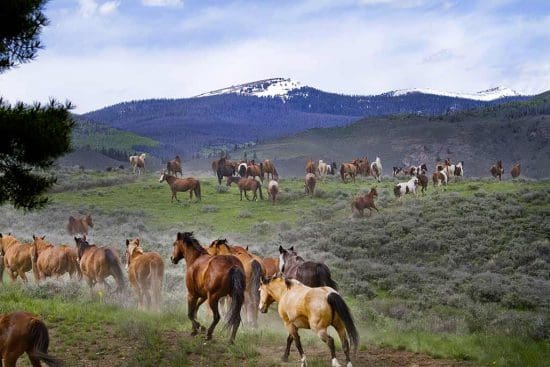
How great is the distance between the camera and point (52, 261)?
57.8ft

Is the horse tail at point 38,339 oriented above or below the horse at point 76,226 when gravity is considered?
above

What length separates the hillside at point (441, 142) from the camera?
113000mm

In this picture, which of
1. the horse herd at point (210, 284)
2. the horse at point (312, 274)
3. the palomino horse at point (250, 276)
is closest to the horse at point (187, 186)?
the horse herd at point (210, 284)

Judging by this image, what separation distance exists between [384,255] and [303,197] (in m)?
16.0

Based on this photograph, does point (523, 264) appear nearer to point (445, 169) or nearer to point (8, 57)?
point (8, 57)

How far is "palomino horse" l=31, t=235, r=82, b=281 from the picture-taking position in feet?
57.8

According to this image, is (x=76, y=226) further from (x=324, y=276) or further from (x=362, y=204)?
(x=324, y=276)

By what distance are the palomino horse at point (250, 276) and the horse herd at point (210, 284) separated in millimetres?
22

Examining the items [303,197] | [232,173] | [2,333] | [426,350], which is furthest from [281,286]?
[232,173]

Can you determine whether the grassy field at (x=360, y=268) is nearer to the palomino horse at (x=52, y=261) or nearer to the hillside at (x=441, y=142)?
the palomino horse at (x=52, y=261)

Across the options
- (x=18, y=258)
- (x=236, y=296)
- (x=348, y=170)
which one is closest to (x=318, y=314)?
(x=236, y=296)

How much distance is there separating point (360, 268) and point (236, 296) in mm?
13152

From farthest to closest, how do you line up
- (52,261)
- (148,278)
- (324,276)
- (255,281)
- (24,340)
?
(52,261) → (148,278) → (255,281) → (324,276) → (24,340)

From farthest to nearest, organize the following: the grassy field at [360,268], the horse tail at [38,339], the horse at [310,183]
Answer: the horse at [310,183], the grassy field at [360,268], the horse tail at [38,339]
